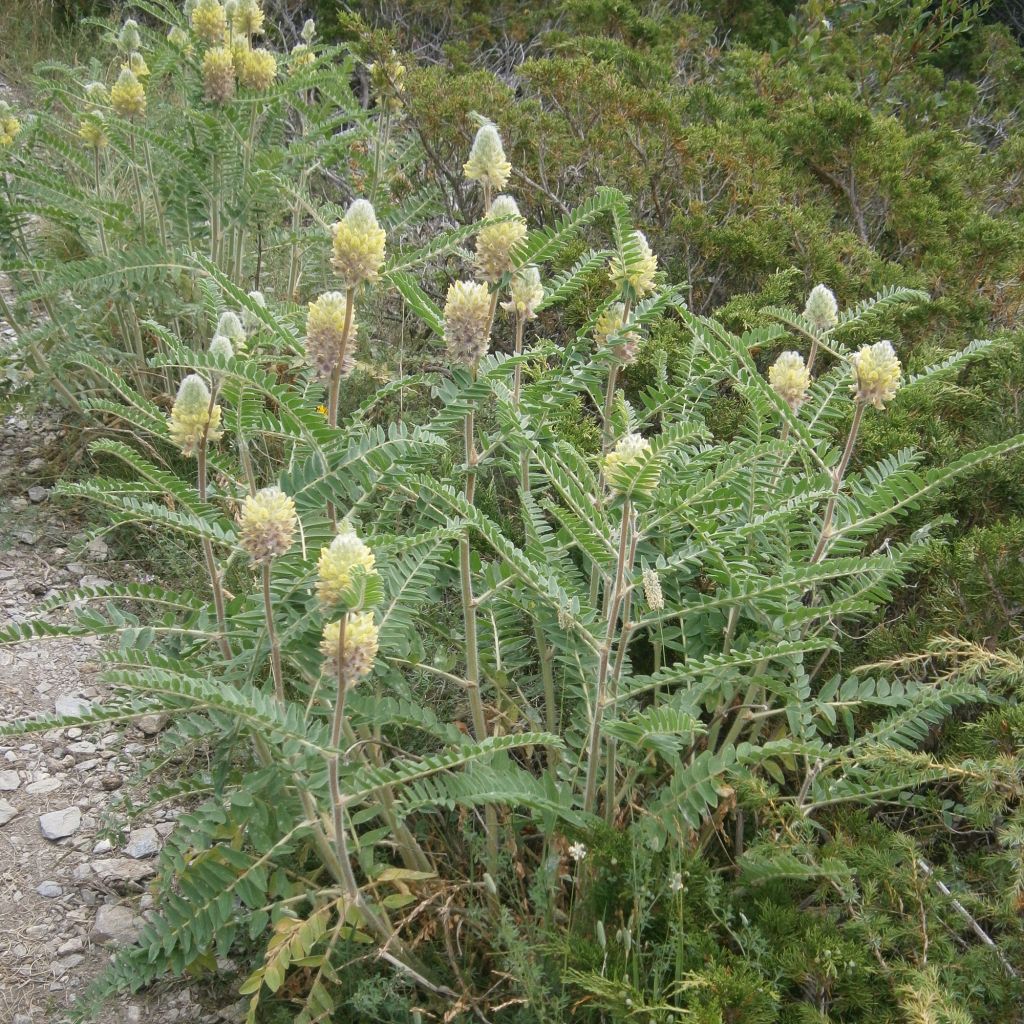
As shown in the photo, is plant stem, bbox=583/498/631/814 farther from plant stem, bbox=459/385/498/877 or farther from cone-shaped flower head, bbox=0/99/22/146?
cone-shaped flower head, bbox=0/99/22/146

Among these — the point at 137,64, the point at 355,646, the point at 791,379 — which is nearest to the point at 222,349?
the point at 355,646

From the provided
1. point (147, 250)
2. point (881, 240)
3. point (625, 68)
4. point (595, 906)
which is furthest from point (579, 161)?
point (595, 906)

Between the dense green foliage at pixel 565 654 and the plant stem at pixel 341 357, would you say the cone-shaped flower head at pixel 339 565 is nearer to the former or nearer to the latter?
the dense green foliage at pixel 565 654

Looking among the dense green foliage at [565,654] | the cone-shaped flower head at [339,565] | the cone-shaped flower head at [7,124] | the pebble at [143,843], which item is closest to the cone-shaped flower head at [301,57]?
the dense green foliage at [565,654]

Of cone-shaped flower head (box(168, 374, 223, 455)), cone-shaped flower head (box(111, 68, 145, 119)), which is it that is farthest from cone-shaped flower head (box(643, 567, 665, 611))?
cone-shaped flower head (box(111, 68, 145, 119))

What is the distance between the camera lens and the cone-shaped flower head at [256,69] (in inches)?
116

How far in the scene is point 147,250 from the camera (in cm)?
296

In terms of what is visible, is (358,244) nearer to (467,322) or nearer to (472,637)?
(467,322)

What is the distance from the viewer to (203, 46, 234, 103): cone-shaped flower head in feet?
9.48

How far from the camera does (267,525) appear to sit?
141cm

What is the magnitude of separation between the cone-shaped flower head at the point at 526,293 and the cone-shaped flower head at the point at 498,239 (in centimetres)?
14

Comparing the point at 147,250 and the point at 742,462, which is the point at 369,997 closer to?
the point at 742,462

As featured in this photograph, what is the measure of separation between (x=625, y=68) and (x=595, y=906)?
4447 mm

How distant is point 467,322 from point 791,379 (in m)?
0.79
